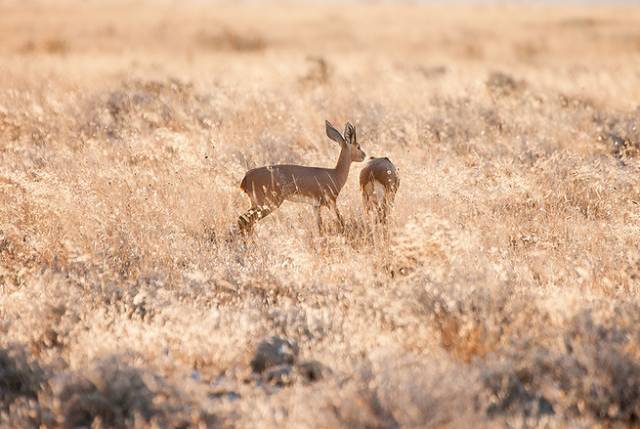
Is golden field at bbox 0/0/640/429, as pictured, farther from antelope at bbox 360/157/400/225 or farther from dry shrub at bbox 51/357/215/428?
antelope at bbox 360/157/400/225

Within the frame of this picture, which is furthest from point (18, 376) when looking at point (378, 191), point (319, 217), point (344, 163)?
point (344, 163)

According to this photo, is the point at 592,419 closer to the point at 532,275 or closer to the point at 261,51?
the point at 532,275

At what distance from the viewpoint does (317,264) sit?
19.9 feet

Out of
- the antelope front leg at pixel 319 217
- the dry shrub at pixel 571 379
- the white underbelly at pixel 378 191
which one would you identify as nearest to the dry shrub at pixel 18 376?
the dry shrub at pixel 571 379

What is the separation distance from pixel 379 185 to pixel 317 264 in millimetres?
1320

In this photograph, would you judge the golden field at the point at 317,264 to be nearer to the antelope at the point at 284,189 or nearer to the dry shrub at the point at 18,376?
the dry shrub at the point at 18,376

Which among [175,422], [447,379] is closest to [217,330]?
[175,422]

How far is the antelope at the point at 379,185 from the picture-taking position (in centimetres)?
698

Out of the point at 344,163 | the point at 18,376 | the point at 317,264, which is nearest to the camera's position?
the point at 18,376

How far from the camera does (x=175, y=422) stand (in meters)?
3.88

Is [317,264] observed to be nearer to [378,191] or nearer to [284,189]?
[284,189]

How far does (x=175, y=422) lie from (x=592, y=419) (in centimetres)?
210

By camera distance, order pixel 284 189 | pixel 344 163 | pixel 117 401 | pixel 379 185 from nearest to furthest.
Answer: pixel 117 401 → pixel 284 189 → pixel 379 185 → pixel 344 163

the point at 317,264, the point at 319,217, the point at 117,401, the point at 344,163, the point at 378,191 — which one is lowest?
the point at 117,401
